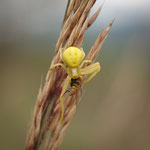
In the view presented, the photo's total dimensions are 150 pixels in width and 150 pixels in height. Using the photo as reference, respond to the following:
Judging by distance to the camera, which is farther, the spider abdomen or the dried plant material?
the spider abdomen

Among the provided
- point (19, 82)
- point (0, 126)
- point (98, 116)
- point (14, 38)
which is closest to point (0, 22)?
point (14, 38)

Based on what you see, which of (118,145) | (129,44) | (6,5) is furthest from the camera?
(6,5)

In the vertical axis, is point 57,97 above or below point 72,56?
below

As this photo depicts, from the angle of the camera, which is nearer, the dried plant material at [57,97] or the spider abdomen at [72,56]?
the dried plant material at [57,97]

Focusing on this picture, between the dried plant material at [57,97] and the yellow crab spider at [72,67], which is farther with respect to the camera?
the yellow crab spider at [72,67]

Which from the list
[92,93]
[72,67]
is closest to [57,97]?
[72,67]

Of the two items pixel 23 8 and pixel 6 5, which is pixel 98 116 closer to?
pixel 23 8

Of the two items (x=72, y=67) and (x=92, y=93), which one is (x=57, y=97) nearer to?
(x=72, y=67)

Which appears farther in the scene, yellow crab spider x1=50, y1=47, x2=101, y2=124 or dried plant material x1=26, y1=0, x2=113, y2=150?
yellow crab spider x1=50, y1=47, x2=101, y2=124
